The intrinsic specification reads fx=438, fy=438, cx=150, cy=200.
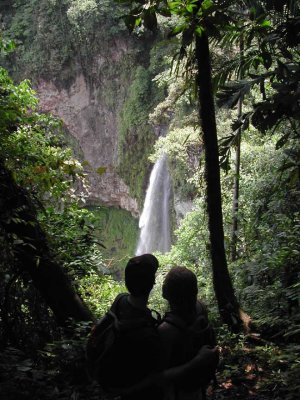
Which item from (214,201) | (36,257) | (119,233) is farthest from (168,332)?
(119,233)

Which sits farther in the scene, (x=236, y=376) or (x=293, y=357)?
(x=236, y=376)

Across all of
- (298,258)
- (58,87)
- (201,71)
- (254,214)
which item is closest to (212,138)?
(201,71)

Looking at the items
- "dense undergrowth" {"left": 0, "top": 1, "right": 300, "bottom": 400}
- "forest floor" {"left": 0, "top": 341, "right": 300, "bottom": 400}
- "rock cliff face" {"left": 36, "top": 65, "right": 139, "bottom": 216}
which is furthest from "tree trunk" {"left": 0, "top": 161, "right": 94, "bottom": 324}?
"rock cliff face" {"left": 36, "top": 65, "right": 139, "bottom": 216}

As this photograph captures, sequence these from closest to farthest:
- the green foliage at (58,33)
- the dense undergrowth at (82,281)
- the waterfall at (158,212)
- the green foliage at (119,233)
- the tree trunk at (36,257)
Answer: the dense undergrowth at (82,281) → the tree trunk at (36,257) → the waterfall at (158,212) → the green foliage at (58,33) → the green foliage at (119,233)

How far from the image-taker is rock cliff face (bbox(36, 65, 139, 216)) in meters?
25.5

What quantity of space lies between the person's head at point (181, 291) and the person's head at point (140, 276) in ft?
0.27

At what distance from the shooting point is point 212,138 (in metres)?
4.29

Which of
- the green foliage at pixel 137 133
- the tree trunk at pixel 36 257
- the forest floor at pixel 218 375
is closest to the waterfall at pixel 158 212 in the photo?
the green foliage at pixel 137 133

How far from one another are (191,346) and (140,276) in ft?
1.13

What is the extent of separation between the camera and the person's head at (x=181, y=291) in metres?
1.76

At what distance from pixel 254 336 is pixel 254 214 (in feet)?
12.8

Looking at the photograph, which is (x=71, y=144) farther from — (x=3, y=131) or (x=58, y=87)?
(x=3, y=131)

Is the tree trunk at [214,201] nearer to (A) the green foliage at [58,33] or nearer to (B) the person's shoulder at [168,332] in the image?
(B) the person's shoulder at [168,332]

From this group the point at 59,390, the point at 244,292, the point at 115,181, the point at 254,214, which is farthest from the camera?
the point at 115,181
